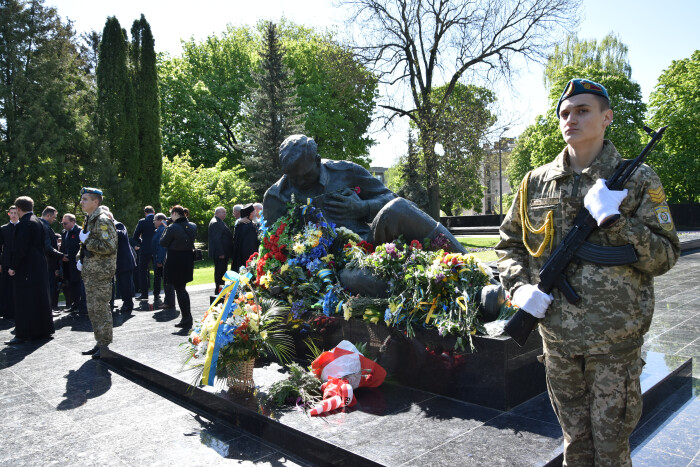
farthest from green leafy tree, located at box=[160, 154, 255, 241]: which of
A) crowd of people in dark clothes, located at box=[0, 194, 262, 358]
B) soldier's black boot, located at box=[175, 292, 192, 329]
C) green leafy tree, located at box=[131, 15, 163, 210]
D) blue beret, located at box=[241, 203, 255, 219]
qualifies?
soldier's black boot, located at box=[175, 292, 192, 329]

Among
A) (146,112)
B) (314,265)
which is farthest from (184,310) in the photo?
(146,112)

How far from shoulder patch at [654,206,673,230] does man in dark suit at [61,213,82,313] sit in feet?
31.8

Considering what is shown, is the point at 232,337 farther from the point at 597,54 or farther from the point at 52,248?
the point at 597,54

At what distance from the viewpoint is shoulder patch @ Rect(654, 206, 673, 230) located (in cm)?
208

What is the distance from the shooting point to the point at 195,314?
9039 mm

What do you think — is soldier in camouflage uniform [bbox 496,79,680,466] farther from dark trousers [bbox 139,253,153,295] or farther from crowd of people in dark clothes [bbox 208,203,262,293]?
dark trousers [bbox 139,253,153,295]

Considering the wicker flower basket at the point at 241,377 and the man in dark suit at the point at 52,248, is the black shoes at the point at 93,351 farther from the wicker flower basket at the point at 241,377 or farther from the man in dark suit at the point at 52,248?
the wicker flower basket at the point at 241,377

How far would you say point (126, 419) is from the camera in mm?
4477

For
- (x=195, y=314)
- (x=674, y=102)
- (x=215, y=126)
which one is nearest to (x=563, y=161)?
(x=195, y=314)

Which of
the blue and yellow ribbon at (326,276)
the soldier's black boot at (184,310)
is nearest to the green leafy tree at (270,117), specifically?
the soldier's black boot at (184,310)

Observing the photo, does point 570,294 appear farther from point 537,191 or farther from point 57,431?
point 57,431

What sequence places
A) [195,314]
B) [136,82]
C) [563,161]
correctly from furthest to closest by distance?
[136,82] → [195,314] → [563,161]

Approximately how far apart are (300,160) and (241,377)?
2551 mm

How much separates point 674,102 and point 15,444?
36725 mm
